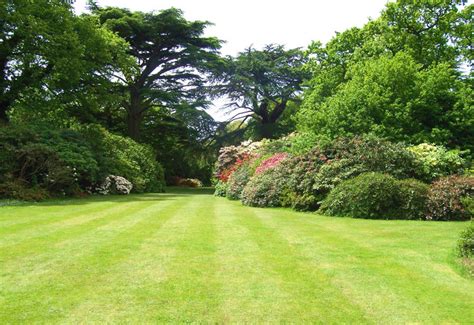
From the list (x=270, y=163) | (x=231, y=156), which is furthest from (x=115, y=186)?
(x=270, y=163)

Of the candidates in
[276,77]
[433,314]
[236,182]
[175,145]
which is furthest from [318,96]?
[433,314]

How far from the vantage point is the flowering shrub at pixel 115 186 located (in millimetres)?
19803

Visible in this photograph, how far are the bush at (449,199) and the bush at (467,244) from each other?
4592 millimetres

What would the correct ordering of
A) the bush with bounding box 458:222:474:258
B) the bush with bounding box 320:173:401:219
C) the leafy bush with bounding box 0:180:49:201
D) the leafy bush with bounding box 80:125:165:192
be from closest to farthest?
the bush with bounding box 458:222:474:258 → the bush with bounding box 320:173:401:219 → the leafy bush with bounding box 0:180:49:201 → the leafy bush with bounding box 80:125:165:192

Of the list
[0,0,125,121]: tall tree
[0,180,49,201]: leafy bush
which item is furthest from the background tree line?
[0,180,49,201]: leafy bush

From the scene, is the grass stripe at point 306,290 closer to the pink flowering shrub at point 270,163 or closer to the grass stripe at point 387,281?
the grass stripe at point 387,281

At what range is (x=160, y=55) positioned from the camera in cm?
3153

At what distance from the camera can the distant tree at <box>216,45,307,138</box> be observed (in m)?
32.6

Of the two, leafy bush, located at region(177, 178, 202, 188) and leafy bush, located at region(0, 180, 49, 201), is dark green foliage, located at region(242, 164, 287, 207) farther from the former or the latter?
leafy bush, located at region(177, 178, 202, 188)

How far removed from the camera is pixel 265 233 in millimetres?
8211

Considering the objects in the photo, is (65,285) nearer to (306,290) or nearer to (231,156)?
(306,290)

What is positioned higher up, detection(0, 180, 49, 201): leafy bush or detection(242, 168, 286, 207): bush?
detection(242, 168, 286, 207): bush

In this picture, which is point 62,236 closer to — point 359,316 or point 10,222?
point 10,222

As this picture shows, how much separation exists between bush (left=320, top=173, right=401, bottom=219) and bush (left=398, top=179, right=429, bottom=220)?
14 cm
